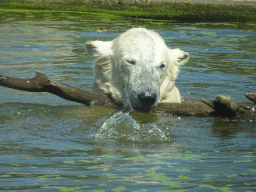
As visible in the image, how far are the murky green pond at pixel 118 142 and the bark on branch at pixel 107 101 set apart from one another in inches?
3.9

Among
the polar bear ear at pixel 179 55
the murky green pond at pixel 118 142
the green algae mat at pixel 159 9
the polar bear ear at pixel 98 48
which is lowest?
the murky green pond at pixel 118 142

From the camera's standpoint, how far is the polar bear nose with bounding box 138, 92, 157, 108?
4.41 meters

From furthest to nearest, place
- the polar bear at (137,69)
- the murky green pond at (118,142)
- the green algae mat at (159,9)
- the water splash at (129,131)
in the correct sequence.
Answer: the green algae mat at (159,9)
the polar bear at (137,69)
the water splash at (129,131)
the murky green pond at (118,142)

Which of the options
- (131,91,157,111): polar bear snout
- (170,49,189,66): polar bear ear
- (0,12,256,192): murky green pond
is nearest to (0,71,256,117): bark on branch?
(0,12,256,192): murky green pond

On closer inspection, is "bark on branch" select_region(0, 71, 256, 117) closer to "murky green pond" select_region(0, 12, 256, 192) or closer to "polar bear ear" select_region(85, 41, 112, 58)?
"murky green pond" select_region(0, 12, 256, 192)

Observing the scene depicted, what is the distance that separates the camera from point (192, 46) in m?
11.1

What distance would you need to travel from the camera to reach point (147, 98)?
174 inches

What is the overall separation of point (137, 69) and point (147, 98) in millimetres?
587

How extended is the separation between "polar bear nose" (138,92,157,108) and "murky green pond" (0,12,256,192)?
8.6 inches

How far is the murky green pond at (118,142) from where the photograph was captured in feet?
9.04

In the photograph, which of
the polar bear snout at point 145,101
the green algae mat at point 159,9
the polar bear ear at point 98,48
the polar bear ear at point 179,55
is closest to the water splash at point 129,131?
the polar bear snout at point 145,101

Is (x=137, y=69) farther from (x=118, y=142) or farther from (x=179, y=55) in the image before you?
(x=118, y=142)

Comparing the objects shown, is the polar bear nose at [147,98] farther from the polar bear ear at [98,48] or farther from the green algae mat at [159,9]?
the green algae mat at [159,9]

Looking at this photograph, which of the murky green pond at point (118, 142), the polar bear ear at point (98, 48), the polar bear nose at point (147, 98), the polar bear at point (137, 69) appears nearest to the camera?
the murky green pond at point (118, 142)
